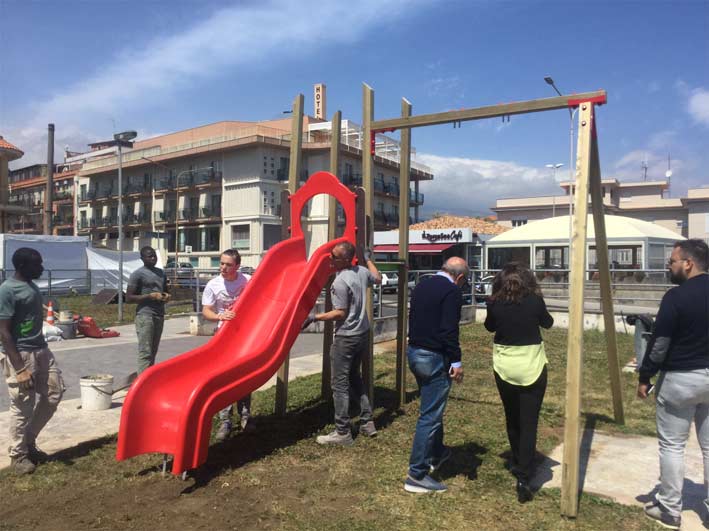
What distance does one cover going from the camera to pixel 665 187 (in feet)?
200

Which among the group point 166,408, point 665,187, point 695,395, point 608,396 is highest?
point 665,187

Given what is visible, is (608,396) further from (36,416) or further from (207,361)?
(36,416)

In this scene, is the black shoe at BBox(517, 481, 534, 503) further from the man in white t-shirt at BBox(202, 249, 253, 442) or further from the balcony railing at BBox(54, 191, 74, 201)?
the balcony railing at BBox(54, 191, 74, 201)

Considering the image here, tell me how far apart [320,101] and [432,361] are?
5137 cm

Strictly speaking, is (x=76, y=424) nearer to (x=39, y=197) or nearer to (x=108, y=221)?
(x=108, y=221)

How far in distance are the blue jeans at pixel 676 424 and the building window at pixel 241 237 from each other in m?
43.0

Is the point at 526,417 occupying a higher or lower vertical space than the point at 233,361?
lower

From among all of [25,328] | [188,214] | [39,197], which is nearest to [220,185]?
[188,214]

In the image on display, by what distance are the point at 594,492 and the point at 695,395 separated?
1.18 meters

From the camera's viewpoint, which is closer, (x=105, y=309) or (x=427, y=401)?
(x=427, y=401)

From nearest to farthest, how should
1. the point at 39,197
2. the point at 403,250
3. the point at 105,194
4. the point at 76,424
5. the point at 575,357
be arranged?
the point at 575,357
the point at 76,424
the point at 403,250
the point at 105,194
the point at 39,197

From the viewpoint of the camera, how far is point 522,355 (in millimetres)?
4137

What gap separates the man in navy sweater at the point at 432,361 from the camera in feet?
13.9

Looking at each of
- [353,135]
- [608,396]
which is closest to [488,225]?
[353,135]
